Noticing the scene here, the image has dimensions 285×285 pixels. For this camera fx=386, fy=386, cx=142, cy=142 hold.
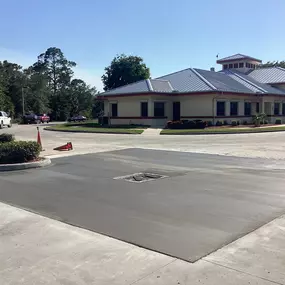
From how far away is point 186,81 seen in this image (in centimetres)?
4097

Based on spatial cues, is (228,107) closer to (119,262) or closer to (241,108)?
(241,108)

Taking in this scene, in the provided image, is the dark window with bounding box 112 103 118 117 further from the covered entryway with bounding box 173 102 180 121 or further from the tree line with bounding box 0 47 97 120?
the tree line with bounding box 0 47 97 120

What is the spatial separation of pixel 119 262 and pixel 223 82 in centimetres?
3850

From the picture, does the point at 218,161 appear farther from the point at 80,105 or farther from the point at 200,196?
the point at 80,105

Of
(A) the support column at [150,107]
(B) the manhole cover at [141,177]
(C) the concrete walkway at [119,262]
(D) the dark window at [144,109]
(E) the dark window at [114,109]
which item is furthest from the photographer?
(E) the dark window at [114,109]

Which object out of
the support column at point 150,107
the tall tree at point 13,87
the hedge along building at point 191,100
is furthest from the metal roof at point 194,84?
the tall tree at point 13,87

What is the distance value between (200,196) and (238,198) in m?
0.77

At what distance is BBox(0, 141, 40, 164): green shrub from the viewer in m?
12.4

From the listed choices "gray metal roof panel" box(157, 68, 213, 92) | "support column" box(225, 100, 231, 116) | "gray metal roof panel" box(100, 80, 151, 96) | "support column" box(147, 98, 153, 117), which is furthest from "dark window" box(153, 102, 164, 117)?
"support column" box(225, 100, 231, 116)

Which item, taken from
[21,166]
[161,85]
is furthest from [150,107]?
[21,166]

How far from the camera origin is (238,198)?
779 centimetres

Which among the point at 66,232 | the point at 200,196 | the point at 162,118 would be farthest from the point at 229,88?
the point at 66,232

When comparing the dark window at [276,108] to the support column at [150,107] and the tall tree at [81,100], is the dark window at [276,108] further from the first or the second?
the tall tree at [81,100]

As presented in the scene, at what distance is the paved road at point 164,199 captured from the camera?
562 centimetres
